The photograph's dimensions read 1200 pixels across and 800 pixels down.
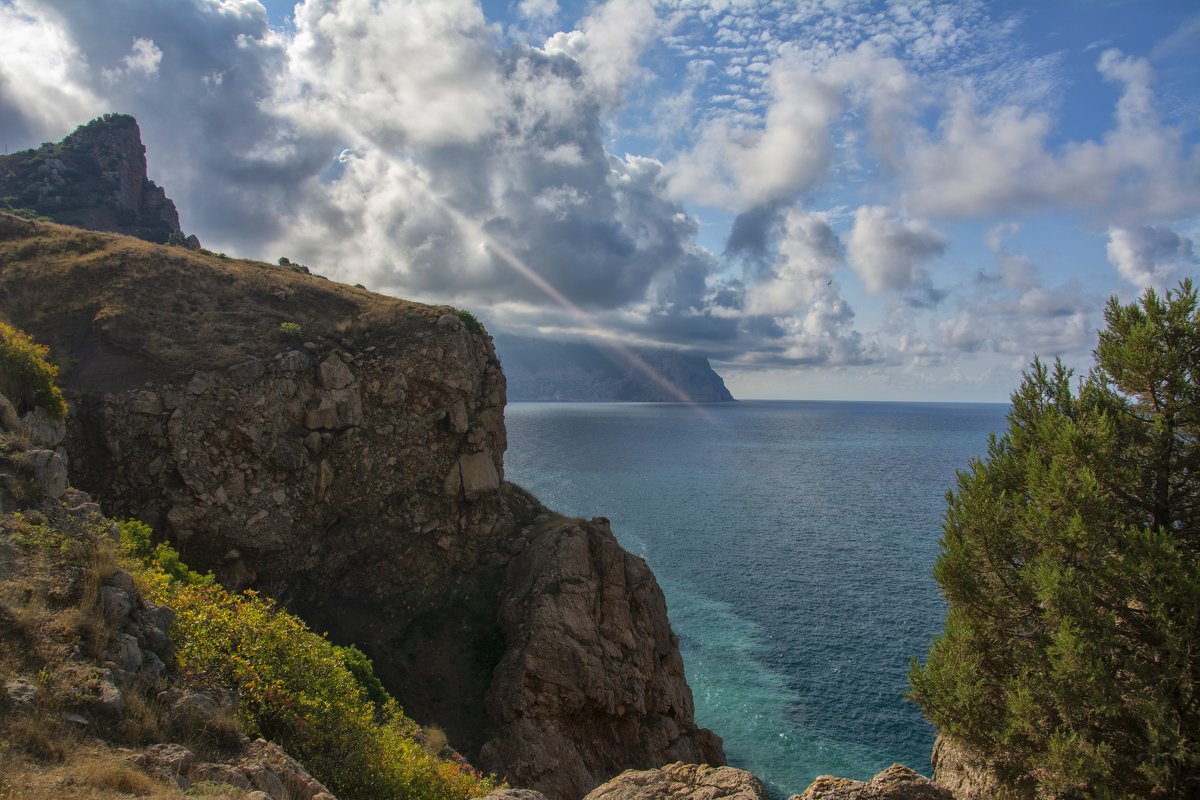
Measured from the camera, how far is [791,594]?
225ft

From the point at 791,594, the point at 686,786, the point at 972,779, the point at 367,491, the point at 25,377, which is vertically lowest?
the point at 791,594

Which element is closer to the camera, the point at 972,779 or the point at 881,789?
the point at 881,789

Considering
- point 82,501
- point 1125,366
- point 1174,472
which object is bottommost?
point 82,501

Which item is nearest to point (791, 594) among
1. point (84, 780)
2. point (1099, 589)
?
point (1099, 589)

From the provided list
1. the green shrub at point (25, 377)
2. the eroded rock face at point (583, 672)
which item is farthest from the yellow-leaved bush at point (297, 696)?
the eroded rock face at point (583, 672)

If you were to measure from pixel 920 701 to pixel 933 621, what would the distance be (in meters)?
45.1

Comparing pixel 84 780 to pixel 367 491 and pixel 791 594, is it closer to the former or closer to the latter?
pixel 367 491

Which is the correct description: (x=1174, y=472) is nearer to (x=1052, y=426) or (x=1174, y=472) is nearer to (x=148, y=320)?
(x=1052, y=426)

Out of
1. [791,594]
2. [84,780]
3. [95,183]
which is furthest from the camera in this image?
[95,183]

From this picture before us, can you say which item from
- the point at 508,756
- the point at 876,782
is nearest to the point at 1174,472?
the point at 876,782

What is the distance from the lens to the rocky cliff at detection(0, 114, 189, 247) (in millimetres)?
94938

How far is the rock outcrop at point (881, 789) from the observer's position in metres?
15.9

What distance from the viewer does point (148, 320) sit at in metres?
40.7

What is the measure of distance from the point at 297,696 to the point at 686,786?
12018 millimetres
